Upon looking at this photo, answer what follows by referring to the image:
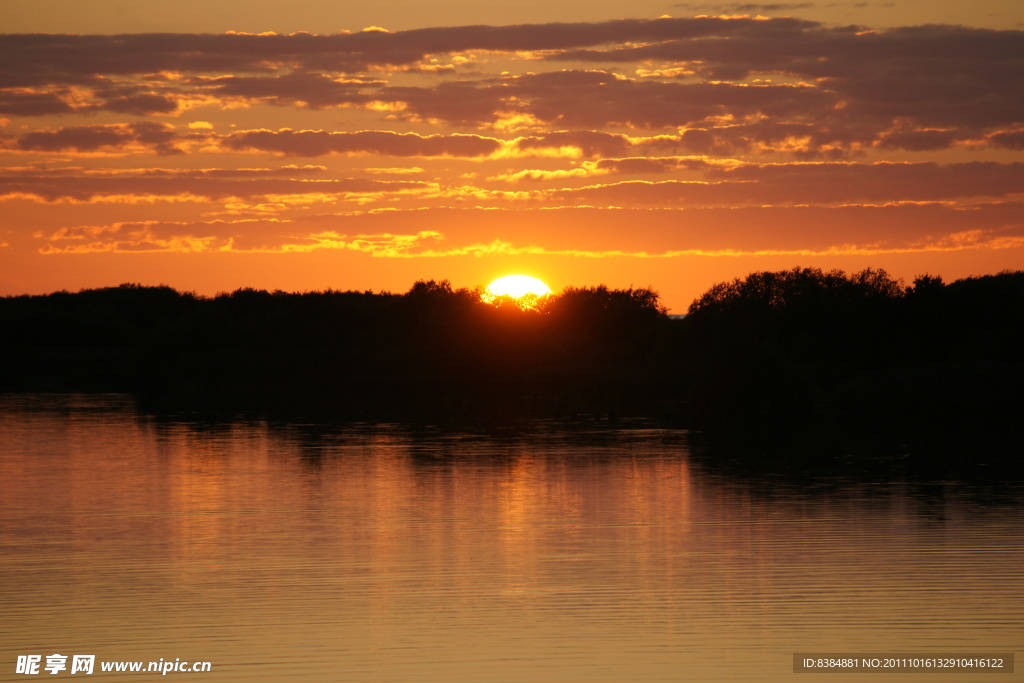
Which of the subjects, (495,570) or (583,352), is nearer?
(495,570)

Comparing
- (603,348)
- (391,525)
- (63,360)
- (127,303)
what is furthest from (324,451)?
(127,303)

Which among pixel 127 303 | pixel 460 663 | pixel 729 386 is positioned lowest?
pixel 460 663

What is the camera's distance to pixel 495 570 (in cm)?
1841

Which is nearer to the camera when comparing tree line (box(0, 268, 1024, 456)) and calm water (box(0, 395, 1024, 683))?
calm water (box(0, 395, 1024, 683))

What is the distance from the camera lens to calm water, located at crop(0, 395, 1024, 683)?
14.0m

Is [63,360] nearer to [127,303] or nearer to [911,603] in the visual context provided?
[127,303]

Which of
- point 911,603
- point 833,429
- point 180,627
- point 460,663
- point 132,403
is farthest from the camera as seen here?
point 132,403

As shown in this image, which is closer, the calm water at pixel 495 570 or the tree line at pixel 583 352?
the calm water at pixel 495 570

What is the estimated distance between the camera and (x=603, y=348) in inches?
3688

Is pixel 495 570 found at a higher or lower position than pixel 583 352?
lower

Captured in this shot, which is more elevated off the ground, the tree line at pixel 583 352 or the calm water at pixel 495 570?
the tree line at pixel 583 352

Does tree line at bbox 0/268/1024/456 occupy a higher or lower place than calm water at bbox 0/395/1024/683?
higher

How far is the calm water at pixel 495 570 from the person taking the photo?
1405 centimetres

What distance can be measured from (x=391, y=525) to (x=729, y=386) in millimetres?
31620
